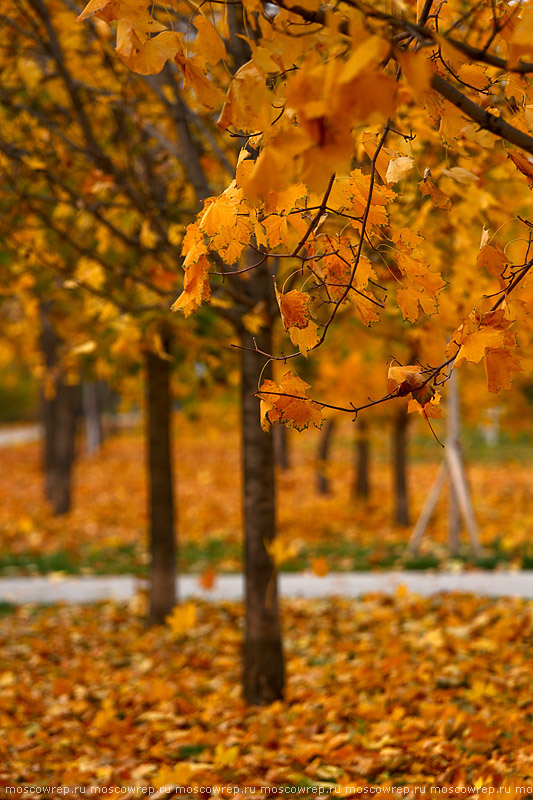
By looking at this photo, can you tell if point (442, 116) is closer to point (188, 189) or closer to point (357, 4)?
point (357, 4)

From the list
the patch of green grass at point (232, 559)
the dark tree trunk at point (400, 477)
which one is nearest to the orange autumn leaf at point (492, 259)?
the patch of green grass at point (232, 559)

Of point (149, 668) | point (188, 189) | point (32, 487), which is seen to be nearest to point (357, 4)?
point (188, 189)

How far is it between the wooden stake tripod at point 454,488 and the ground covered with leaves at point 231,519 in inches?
10.0

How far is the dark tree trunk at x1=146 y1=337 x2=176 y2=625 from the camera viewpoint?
247 inches

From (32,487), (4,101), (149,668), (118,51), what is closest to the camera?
(118,51)

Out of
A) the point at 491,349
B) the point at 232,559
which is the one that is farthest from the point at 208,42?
the point at 232,559

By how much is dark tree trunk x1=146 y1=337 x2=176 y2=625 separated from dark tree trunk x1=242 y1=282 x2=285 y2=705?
215 cm

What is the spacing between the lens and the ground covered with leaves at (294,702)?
10.2 feet

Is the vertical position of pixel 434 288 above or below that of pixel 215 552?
above

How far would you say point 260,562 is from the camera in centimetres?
420

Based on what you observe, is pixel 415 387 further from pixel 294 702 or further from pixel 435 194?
pixel 294 702

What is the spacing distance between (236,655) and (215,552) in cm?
516

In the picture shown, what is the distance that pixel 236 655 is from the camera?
17.5 ft

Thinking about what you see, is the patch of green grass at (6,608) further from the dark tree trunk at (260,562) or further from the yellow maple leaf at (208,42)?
the yellow maple leaf at (208,42)
